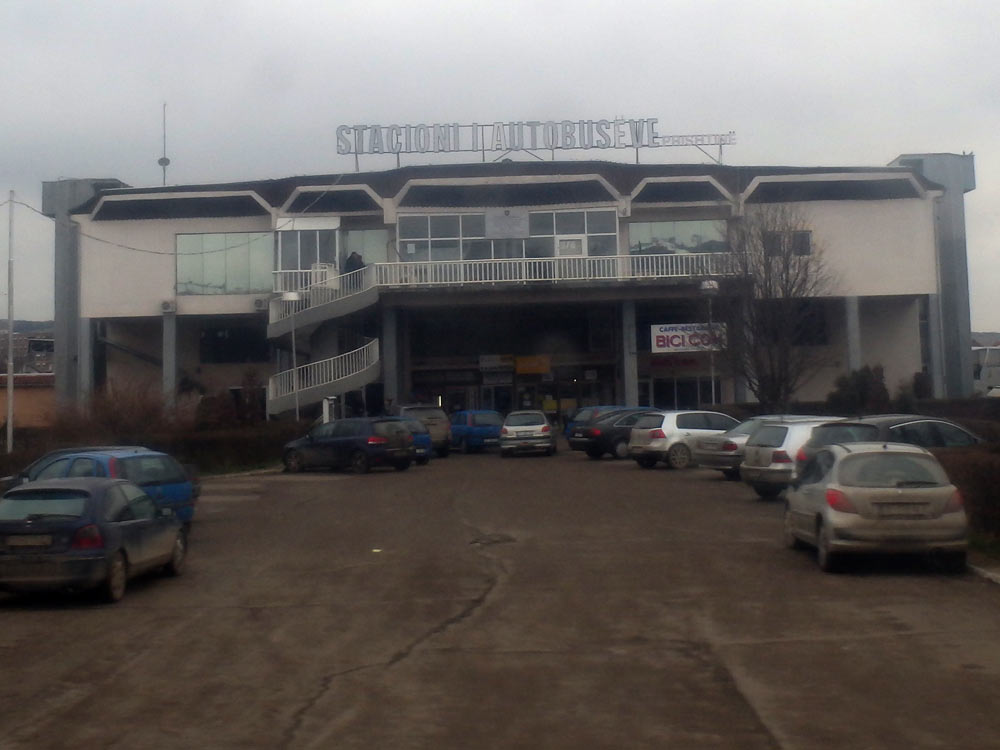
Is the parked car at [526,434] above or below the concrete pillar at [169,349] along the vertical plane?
below

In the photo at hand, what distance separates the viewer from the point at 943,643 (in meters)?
8.88

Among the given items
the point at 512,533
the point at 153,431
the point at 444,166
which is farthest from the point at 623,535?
the point at 444,166

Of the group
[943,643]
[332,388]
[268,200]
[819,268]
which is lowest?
[943,643]

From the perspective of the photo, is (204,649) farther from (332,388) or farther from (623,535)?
(332,388)

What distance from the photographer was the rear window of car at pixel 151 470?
16062 millimetres

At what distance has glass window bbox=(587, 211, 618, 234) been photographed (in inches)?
1756

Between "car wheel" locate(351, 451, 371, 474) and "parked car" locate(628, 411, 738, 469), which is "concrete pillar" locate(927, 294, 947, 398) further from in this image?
"car wheel" locate(351, 451, 371, 474)

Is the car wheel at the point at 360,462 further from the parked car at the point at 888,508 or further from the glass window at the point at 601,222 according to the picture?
the parked car at the point at 888,508

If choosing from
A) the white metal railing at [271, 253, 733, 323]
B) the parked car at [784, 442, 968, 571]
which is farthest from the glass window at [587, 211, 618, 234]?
the parked car at [784, 442, 968, 571]

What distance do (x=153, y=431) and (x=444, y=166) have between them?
2018 cm

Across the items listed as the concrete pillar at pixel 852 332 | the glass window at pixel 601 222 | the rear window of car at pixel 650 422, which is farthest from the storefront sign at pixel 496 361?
the rear window of car at pixel 650 422

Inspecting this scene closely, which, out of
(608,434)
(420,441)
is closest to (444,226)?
(420,441)

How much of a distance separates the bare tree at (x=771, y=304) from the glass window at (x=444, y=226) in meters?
13.3

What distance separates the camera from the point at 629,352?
43781 millimetres
